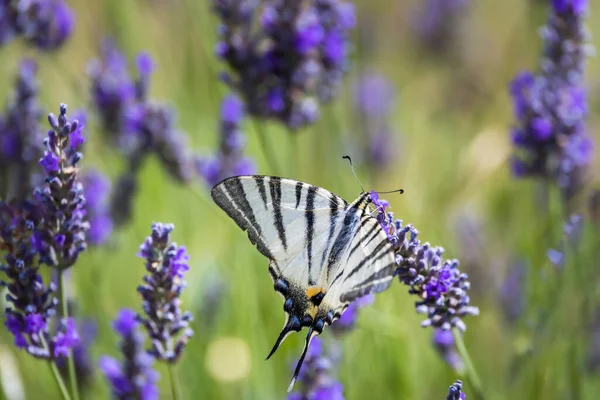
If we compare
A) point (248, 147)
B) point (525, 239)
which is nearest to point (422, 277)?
point (525, 239)

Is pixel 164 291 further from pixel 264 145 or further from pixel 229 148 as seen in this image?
pixel 229 148

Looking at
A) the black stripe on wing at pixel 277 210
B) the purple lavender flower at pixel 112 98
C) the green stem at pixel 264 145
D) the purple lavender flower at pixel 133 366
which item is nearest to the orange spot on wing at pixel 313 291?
the black stripe on wing at pixel 277 210

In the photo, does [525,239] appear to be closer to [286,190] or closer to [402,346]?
[402,346]

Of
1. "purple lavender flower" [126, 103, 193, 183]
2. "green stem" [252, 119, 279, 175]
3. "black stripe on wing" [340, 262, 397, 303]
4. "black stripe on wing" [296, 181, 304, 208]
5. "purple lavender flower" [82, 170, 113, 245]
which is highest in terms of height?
"purple lavender flower" [126, 103, 193, 183]

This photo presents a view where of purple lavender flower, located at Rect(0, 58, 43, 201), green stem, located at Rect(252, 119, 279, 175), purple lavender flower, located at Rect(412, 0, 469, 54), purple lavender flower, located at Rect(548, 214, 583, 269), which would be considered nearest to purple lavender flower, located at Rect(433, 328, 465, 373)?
purple lavender flower, located at Rect(548, 214, 583, 269)

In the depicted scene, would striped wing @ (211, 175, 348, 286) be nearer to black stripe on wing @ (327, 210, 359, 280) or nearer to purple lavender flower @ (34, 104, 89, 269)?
black stripe on wing @ (327, 210, 359, 280)

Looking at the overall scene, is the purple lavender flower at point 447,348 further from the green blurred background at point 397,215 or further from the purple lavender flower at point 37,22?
the purple lavender flower at point 37,22
